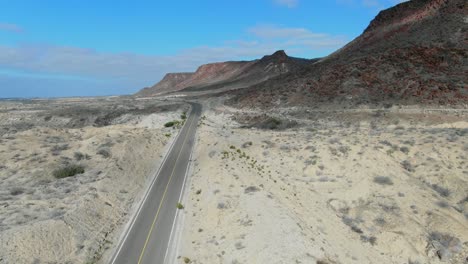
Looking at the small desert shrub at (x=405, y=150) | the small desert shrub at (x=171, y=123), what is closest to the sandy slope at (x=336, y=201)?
the small desert shrub at (x=405, y=150)

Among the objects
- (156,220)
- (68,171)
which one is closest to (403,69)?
(156,220)

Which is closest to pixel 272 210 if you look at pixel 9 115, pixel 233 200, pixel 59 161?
pixel 233 200

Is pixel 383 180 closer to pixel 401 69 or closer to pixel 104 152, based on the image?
pixel 104 152

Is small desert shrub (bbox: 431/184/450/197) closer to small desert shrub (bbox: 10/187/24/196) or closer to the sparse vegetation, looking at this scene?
small desert shrub (bbox: 10/187/24/196)

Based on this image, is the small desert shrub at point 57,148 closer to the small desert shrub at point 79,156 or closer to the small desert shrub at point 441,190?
the small desert shrub at point 79,156

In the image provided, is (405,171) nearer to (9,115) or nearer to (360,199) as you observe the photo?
(360,199)
